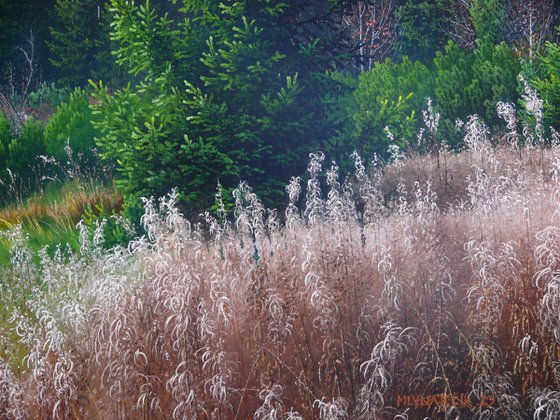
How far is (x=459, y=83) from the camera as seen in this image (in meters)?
10.4

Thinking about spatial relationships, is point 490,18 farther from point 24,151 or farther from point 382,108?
point 24,151

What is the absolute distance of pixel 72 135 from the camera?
998 cm

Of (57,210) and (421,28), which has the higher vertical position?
(421,28)

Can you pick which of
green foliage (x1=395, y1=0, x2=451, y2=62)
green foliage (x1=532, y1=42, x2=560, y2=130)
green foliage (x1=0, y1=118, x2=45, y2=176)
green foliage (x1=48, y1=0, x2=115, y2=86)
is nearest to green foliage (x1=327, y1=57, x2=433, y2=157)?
green foliage (x1=532, y1=42, x2=560, y2=130)

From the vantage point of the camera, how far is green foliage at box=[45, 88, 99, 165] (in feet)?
30.9

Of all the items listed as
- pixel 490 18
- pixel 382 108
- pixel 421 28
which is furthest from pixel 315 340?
pixel 421 28

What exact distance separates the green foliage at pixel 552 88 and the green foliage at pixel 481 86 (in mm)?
982

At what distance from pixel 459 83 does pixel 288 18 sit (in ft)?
15.5

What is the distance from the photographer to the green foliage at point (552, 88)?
8616 millimetres

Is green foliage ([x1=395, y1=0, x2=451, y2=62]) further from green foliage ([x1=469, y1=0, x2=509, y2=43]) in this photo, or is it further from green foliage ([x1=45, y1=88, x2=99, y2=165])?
green foliage ([x1=45, y1=88, x2=99, y2=165])

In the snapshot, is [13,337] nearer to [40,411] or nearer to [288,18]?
[40,411]
